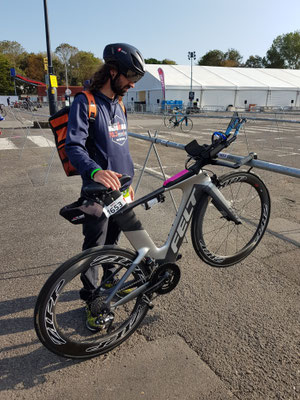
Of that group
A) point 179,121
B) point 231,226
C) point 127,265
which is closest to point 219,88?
point 179,121

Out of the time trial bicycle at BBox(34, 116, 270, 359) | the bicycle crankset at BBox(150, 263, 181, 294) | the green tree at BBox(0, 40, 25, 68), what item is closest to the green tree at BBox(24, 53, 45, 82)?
the green tree at BBox(0, 40, 25, 68)

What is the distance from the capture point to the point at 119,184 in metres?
1.86

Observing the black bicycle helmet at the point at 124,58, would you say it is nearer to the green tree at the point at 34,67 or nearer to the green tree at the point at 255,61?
the green tree at the point at 34,67

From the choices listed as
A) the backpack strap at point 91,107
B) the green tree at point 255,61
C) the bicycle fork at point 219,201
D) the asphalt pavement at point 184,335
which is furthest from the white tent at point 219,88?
the green tree at point 255,61

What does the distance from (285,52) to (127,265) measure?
114 meters

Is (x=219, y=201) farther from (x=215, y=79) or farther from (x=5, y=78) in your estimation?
(x=5, y=78)

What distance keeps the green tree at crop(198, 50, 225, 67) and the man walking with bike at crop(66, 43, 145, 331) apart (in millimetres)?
107416

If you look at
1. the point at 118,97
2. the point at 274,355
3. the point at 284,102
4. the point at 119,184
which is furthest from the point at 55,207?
the point at 284,102

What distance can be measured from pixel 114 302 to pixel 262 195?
1.69m

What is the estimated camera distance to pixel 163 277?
90.7 inches

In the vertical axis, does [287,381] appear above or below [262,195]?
below

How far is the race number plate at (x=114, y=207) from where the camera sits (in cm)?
195

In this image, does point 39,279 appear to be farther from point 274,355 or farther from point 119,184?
point 274,355

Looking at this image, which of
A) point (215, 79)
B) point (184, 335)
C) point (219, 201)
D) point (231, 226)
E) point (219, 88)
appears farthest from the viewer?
point (215, 79)
